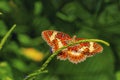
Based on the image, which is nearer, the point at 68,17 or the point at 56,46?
the point at 56,46

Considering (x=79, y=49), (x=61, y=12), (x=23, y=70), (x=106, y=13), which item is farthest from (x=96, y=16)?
(x=23, y=70)

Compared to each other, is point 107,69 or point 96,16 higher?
point 96,16

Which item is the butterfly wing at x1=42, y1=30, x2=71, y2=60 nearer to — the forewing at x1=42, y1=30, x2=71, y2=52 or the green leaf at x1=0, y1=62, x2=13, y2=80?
the forewing at x1=42, y1=30, x2=71, y2=52

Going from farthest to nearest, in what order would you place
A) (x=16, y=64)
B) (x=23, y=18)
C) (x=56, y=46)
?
(x=23, y=18)
(x=16, y=64)
(x=56, y=46)

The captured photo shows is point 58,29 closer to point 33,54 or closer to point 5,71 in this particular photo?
point 33,54

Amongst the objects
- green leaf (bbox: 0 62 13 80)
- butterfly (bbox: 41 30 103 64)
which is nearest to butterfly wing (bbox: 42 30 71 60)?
butterfly (bbox: 41 30 103 64)

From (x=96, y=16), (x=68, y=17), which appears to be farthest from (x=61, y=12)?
(x=96, y=16)

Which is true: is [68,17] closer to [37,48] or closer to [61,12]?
[61,12]

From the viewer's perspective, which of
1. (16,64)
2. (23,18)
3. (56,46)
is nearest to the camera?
(56,46)
